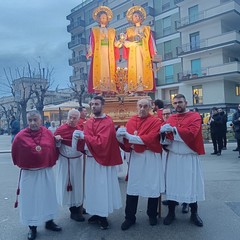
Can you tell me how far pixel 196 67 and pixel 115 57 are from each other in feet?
74.3

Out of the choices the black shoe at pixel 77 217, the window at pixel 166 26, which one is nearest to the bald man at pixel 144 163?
the black shoe at pixel 77 217

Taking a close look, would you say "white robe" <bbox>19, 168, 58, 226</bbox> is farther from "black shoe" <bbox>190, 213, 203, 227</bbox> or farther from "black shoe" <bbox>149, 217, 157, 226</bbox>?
"black shoe" <bbox>190, 213, 203, 227</bbox>

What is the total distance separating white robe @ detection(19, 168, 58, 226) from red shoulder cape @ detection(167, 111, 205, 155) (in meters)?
1.96

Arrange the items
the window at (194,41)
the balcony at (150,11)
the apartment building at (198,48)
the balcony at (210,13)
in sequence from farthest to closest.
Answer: the balcony at (150,11) < the window at (194,41) < the apartment building at (198,48) < the balcony at (210,13)

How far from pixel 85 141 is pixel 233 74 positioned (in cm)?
2415

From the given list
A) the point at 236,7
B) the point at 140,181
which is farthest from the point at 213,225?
the point at 236,7

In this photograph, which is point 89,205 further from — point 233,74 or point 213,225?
point 233,74

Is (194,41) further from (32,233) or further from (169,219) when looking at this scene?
(32,233)

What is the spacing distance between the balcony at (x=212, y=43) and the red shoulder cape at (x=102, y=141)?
78.5ft

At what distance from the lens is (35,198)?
12.7ft

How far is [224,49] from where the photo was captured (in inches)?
1037

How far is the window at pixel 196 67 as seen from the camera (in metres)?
28.1

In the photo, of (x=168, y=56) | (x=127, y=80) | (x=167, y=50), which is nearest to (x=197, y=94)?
(x=168, y=56)

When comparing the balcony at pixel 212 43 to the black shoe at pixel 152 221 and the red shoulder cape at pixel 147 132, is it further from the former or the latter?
the black shoe at pixel 152 221
